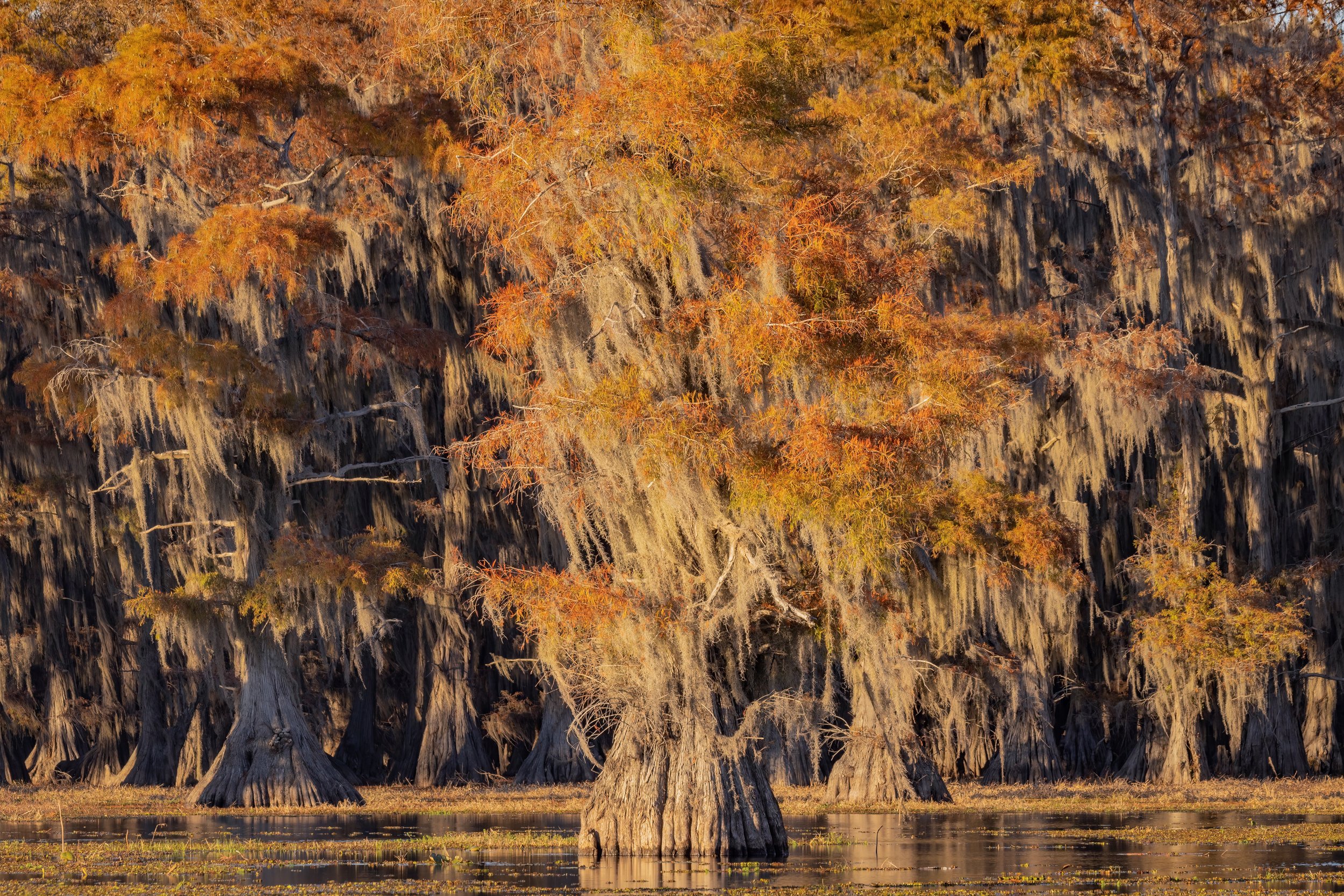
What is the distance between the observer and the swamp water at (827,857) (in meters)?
12.7

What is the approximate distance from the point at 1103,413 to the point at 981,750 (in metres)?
8.04

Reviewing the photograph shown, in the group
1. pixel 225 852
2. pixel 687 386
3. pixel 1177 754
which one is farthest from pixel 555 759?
pixel 687 386

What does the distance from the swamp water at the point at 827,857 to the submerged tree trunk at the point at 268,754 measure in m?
3.66

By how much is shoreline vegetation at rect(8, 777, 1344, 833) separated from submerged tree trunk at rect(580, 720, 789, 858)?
24.8ft

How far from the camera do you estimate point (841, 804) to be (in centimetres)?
2438

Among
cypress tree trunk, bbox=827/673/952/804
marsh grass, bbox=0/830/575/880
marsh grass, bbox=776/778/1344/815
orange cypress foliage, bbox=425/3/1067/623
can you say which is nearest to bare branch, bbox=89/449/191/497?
marsh grass, bbox=0/830/575/880

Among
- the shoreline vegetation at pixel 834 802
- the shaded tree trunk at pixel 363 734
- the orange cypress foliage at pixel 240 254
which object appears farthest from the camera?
the shaded tree trunk at pixel 363 734

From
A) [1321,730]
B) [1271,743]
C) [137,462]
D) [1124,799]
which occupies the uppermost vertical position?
[137,462]

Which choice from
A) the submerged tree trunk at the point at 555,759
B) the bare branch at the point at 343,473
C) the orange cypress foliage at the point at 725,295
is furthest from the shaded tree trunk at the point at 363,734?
the orange cypress foliage at the point at 725,295

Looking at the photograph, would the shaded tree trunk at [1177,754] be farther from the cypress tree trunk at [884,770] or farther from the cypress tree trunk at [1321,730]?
the cypress tree trunk at [884,770]

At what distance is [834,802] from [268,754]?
Answer: 294 inches

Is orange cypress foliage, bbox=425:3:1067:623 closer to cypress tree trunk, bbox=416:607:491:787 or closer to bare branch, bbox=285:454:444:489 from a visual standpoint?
bare branch, bbox=285:454:444:489

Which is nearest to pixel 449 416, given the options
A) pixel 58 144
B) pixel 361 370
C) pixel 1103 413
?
pixel 361 370

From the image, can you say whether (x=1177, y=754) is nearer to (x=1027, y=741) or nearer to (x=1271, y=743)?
(x=1271, y=743)
